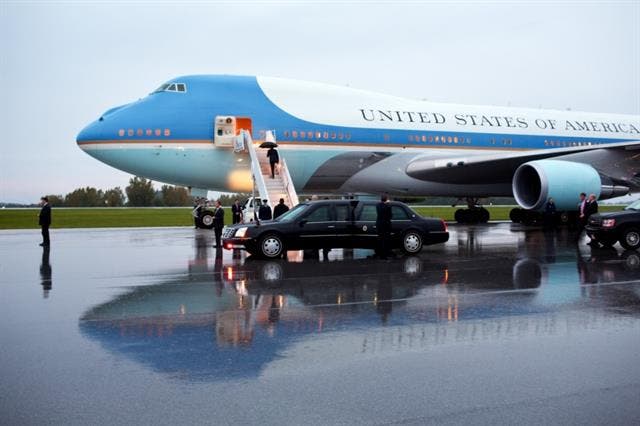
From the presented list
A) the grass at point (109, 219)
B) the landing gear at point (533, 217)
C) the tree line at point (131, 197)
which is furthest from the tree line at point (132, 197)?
the landing gear at point (533, 217)

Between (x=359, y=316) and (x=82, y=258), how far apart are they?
8622 mm

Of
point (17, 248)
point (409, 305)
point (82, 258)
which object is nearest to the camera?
point (409, 305)

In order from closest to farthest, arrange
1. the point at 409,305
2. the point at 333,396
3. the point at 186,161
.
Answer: the point at 333,396, the point at 409,305, the point at 186,161

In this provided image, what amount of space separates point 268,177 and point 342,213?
7.69 metres

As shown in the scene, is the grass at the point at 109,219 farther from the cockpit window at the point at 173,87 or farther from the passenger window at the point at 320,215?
the passenger window at the point at 320,215

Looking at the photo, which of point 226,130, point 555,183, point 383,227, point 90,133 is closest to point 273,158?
point 226,130

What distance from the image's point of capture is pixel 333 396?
4414 mm

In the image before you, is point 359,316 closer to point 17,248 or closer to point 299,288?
point 299,288

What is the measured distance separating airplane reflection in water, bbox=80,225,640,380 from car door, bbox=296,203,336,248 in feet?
3.36

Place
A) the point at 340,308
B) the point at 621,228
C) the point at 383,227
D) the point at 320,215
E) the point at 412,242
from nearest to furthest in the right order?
the point at 340,308 < the point at 383,227 < the point at 320,215 < the point at 412,242 < the point at 621,228

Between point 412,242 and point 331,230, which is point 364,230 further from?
point 412,242

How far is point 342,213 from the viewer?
46.1 feet

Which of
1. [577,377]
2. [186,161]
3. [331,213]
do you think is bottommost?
[577,377]

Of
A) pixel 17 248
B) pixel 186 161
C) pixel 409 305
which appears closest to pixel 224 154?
pixel 186 161
